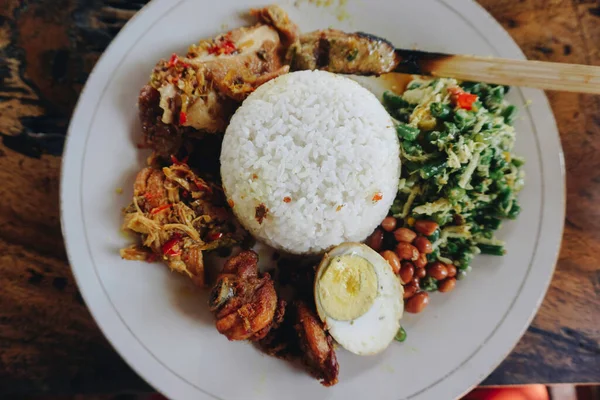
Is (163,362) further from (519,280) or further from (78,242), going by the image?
(519,280)

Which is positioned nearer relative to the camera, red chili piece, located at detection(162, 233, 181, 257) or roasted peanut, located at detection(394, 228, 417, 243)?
red chili piece, located at detection(162, 233, 181, 257)

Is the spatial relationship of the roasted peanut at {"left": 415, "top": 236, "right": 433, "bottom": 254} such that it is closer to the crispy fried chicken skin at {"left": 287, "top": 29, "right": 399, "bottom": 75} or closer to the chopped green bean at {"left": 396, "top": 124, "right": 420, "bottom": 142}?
the chopped green bean at {"left": 396, "top": 124, "right": 420, "bottom": 142}

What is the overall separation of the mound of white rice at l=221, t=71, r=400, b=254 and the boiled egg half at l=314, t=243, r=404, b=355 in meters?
0.19

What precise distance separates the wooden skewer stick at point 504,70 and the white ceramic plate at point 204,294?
11cm

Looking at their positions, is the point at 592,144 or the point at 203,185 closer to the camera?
the point at 203,185

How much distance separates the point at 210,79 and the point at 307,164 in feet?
2.34

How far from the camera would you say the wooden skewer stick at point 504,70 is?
2639 millimetres

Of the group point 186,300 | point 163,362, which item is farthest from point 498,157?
point 163,362

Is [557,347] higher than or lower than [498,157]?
lower

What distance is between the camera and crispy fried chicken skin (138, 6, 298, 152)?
2570mm

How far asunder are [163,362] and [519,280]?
2000 millimetres

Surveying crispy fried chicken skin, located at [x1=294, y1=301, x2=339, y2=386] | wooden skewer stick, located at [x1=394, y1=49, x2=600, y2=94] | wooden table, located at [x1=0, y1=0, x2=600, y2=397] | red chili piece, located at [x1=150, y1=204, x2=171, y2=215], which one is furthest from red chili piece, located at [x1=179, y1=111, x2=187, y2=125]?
wooden skewer stick, located at [x1=394, y1=49, x2=600, y2=94]

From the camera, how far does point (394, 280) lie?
8.38 ft

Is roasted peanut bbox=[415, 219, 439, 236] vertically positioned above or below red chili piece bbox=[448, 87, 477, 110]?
below
